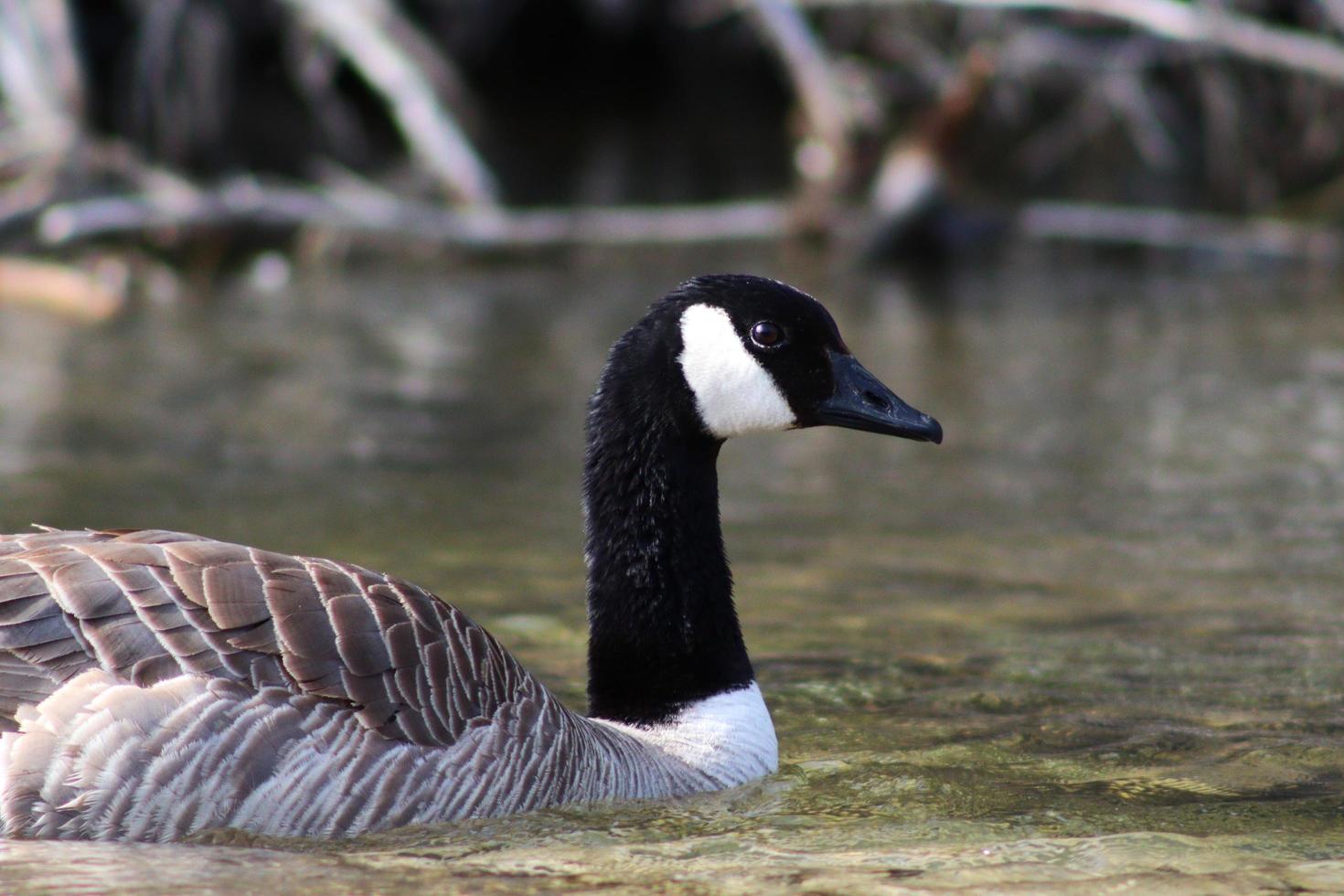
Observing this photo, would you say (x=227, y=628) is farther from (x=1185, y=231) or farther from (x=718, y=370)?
(x=1185, y=231)

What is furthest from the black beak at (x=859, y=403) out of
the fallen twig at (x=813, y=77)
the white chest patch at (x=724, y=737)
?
the fallen twig at (x=813, y=77)

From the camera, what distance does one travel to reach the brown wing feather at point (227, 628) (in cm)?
521

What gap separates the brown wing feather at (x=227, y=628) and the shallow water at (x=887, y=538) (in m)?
0.44

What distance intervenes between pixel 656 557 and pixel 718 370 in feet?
2.23

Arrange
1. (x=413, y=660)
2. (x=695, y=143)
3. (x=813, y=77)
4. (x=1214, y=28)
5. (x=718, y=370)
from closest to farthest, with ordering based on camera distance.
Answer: (x=413, y=660)
(x=718, y=370)
(x=1214, y=28)
(x=813, y=77)
(x=695, y=143)

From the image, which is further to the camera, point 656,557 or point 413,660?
point 656,557

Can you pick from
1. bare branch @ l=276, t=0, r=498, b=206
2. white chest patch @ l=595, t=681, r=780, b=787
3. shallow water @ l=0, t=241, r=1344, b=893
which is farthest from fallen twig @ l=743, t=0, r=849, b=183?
white chest patch @ l=595, t=681, r=780, b=787

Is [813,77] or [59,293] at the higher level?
[813,77]

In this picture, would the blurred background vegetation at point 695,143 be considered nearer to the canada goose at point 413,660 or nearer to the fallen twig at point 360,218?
the fallen twig at point 360,218

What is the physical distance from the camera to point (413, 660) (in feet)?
18.2

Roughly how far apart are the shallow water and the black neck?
530 millimetres

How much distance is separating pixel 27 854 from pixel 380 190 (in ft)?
50.3

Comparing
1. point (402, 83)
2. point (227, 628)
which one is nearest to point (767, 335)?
point (227, 628)

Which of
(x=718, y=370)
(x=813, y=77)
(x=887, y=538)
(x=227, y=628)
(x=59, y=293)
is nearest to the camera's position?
(x=227, y=628)
